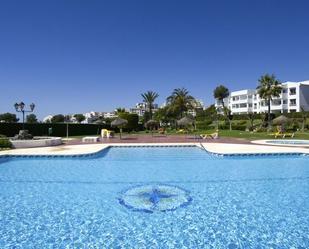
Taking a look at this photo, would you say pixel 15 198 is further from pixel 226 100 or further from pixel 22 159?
pixel 226 100

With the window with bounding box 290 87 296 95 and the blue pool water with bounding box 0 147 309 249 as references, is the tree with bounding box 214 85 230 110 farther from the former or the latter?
the blue pool water with bounding box 0 147 309 249

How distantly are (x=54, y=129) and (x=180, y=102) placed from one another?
26114 mm

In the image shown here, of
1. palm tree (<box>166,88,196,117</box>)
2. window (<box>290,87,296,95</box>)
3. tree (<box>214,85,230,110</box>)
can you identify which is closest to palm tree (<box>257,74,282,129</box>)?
palm tree (<box>166,88,196,117</box>)

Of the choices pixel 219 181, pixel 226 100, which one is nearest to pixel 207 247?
pixel 219 181

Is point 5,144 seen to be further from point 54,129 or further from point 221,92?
point 221,92

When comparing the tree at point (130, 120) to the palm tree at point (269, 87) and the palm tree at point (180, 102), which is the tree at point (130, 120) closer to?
the palm tree at point (180, 102)

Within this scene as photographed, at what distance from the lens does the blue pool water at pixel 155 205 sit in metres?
6.62

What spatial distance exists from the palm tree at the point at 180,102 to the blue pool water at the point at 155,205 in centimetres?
4261

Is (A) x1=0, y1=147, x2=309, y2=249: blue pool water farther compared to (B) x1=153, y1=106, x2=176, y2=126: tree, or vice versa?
(B) x1=153, y1=106, x2=176, y2=126: tree

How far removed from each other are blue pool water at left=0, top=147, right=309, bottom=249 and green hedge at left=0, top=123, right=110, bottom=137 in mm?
19969

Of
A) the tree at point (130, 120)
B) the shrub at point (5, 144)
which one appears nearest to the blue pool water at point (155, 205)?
the shrub at point (5, 144)

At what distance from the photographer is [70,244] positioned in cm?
634

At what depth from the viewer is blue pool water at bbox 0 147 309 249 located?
6.62 metres

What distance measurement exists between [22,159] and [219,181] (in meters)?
11.6
